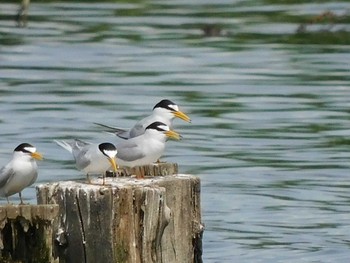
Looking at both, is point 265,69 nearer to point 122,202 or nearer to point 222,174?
point 222,174

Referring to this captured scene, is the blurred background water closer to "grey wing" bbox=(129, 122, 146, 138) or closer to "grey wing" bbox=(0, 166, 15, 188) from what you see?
"grey wing" bbox=(129, 122, 146, 138)

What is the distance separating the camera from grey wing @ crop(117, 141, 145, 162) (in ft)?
30.1

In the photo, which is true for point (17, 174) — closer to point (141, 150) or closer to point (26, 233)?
point (141, 150)

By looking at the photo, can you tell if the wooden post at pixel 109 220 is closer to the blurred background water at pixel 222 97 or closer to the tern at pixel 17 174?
the tern at pixel 17 174

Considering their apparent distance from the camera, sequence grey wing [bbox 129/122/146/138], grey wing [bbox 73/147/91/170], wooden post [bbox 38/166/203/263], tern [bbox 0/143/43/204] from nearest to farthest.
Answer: wooden post [bbox 38/166/203/263], tern [bbox 0/143/43/204], grey wing [bbox 73/147/91/170], grey wing [bbox 129/122/146/138]

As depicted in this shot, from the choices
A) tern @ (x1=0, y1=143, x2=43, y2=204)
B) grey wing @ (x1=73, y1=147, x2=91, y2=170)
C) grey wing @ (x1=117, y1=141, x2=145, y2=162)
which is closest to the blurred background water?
grey wing @ (x1=117, y1=141, x2=145, y2=162)

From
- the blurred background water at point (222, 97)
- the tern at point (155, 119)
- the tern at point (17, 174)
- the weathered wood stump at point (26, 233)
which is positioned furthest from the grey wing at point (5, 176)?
the blurred background water at point (222, 97)

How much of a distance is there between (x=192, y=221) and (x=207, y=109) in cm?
903

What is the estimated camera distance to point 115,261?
7.86 meters

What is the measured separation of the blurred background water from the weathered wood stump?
345cm

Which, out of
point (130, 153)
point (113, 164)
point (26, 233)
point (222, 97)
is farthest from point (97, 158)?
point (222, 97)

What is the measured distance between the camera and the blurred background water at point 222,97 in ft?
39.6

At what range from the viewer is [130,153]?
9227 mm

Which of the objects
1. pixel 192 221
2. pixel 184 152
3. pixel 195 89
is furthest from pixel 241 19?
pixel 192 221
